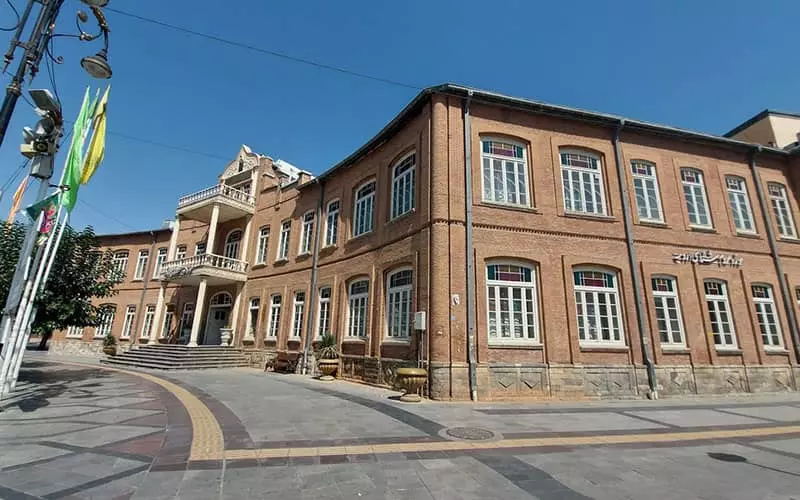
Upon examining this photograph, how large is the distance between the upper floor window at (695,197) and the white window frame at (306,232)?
563 inches

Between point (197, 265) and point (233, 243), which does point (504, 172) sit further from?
point (233, 243)

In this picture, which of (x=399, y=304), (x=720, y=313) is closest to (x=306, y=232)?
(x=399, y=304)

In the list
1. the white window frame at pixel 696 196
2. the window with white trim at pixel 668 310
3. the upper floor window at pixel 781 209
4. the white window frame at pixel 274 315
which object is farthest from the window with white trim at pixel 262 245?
the upper floor window at pixel 781 209

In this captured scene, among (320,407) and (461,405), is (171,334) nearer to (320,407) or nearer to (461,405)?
(320,407)

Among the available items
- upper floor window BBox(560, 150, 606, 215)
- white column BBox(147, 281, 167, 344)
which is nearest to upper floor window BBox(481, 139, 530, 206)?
upper floor window BBox(560, 150, 606, 215)

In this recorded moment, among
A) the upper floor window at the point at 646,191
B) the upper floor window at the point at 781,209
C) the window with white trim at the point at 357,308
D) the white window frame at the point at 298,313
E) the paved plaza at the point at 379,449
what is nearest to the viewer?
the paved plaza at the point at 379,449

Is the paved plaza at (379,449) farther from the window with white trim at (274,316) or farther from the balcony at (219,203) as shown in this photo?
the balcony at (219,203)

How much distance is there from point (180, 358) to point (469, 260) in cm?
1274

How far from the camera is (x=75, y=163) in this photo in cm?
779

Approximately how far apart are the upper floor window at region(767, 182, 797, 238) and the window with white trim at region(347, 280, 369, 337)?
15.2 meters

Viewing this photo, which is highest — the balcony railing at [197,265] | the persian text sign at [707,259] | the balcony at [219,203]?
the balcony at [219,203]

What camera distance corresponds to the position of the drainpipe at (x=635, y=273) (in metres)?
10.1

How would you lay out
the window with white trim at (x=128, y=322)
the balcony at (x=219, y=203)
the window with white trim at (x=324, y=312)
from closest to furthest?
the window with white trim at (x=324, y=312)
the balcony at (x=219, y=203)
the window with white trim at (x=128, y=322)

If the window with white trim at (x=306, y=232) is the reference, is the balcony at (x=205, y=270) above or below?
below
